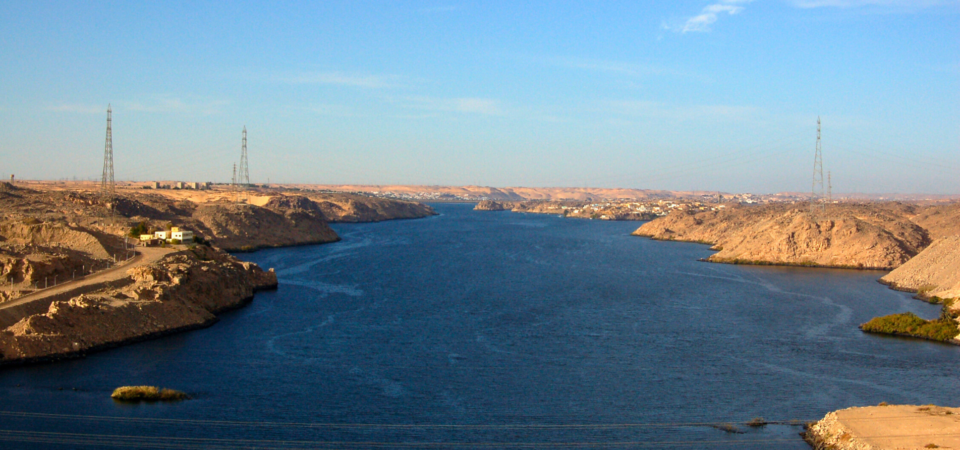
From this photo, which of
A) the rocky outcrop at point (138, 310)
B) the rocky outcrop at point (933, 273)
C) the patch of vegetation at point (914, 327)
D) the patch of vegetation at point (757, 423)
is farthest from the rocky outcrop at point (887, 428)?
the rocky outcrop at point (138, 310)

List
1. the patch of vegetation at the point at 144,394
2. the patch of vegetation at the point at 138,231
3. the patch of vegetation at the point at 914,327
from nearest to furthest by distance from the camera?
the patch of vegetation at the point at 144,394 → the patch of vegetation at the point at 914,327 → the patch of vegetation at the point at 138,231

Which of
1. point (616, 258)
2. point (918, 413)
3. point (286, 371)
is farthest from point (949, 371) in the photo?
point (616, 258)

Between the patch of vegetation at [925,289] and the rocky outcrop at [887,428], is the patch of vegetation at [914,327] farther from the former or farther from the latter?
the rocky outcrop at [887,428]

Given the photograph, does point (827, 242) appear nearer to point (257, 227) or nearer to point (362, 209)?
point (257, 227)

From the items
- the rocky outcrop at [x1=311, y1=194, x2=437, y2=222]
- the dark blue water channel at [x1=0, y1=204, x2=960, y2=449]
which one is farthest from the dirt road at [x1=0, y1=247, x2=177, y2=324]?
the rocky outcrop at [x1=311, y1=194, x2=437, y2=222]

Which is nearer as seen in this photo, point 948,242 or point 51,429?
point 51,429

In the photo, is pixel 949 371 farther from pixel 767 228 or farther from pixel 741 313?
pixel 767 228
